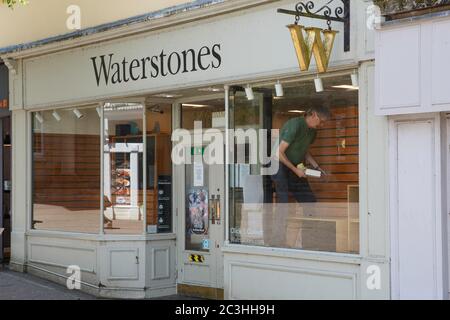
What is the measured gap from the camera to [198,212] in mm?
10141

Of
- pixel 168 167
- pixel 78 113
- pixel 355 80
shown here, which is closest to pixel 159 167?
pixel 168 167

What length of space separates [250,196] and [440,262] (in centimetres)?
273

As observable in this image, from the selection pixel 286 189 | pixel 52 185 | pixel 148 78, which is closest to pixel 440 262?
pixel 286 189

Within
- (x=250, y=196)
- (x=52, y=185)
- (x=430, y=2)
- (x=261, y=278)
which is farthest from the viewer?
(x=52, y=185)

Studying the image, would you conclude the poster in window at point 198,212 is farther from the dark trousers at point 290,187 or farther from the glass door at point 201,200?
the dark trousers at point 290,187

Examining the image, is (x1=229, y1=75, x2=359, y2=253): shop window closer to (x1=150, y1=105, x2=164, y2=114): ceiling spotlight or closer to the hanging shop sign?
the hanging shop sign

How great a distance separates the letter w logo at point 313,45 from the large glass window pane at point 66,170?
4371 mm

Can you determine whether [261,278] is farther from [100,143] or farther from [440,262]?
[100,143]

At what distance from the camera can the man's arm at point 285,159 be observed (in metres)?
8.29

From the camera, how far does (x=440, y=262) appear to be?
22.2 feet

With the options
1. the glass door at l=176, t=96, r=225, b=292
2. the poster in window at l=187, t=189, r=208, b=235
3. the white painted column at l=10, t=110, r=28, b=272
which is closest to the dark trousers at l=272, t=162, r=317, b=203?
the glass door at l=176, t=96, r=225, b=292

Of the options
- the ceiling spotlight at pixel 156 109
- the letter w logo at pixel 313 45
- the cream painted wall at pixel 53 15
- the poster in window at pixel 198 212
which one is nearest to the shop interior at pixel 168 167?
the ceiling spotlight at pixel 156 109

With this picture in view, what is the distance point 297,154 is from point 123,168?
3.22m
